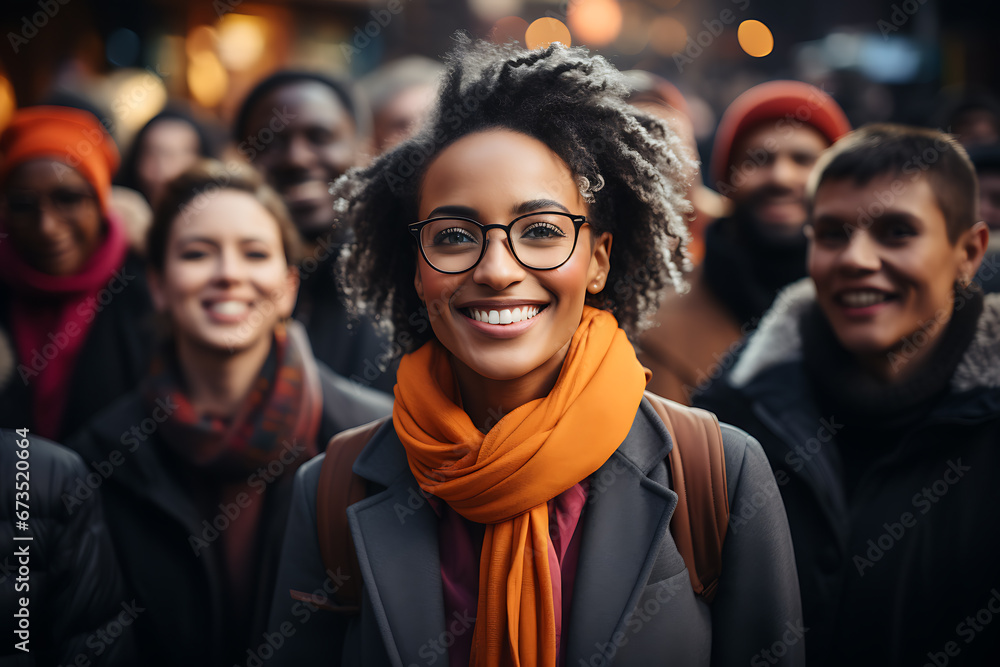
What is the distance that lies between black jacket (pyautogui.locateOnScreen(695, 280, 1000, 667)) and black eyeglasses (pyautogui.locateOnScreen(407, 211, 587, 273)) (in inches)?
47.2

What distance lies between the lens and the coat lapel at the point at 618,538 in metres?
1.59

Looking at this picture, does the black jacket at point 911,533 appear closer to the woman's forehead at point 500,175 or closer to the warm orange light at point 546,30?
the woman's forehead at point 500,175

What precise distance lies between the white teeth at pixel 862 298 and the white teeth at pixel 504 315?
1.22m

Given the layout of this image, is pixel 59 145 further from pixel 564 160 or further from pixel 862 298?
pixel 862 298

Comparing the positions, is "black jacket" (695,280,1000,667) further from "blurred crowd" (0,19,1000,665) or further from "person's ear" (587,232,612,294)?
Answer: "person's ear" (587,232,612,294)

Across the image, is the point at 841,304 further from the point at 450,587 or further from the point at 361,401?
the point at 361,401

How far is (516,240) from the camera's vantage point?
63.6 inches

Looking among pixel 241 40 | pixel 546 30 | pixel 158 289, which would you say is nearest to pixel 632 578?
pixel 158 289

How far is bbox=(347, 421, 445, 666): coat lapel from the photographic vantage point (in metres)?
1.65

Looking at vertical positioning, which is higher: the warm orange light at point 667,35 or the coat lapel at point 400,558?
the warm orange light at point 667,35
